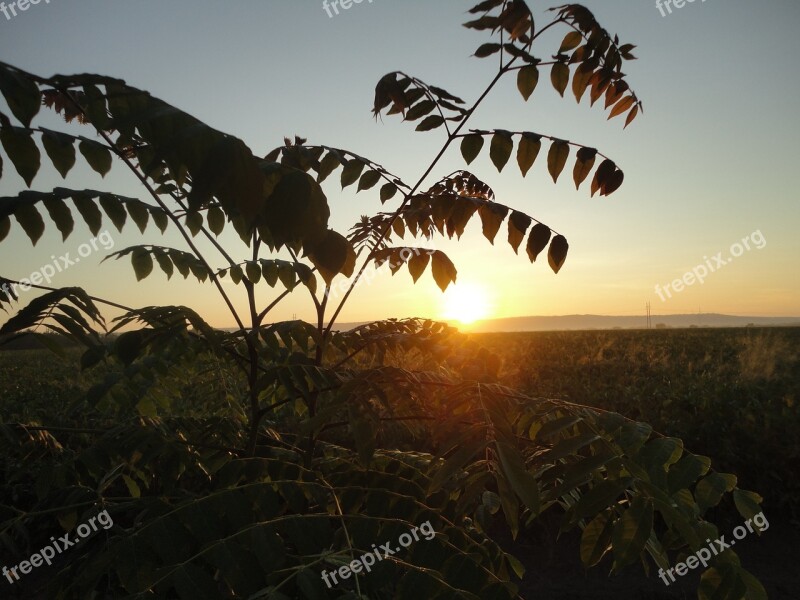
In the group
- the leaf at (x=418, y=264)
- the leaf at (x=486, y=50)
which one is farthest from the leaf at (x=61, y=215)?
the leaf at (x=486, y=50)

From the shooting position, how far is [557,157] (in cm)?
235

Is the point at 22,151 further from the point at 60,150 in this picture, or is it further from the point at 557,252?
the point at 557,252

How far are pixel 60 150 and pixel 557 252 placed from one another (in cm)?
195

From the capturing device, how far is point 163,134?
161 centimetres

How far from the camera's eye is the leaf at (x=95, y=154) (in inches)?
86.1

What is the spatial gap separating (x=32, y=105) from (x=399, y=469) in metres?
1.83

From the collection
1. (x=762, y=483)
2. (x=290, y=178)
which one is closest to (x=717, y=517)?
(x=762, y=483)

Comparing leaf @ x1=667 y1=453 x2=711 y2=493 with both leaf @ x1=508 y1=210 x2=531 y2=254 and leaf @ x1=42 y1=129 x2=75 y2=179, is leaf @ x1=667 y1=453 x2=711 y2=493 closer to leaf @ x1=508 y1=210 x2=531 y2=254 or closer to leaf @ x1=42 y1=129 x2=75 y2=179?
leaf @ x1=508 y1=210 x2=531 y2=254

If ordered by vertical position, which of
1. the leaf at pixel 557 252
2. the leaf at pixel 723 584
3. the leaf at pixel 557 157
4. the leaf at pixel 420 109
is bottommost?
the leaf at pixel 723 584

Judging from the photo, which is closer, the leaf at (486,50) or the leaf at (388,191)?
the leaf at (486,50)

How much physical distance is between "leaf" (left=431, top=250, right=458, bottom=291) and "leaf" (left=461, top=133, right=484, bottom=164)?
1.47 ft

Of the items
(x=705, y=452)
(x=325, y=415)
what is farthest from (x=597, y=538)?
(x=705, y=452)

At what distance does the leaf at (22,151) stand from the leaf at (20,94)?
0.23 metres

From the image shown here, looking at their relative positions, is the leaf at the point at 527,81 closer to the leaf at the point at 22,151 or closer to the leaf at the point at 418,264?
the leaf at the point at 418,264
